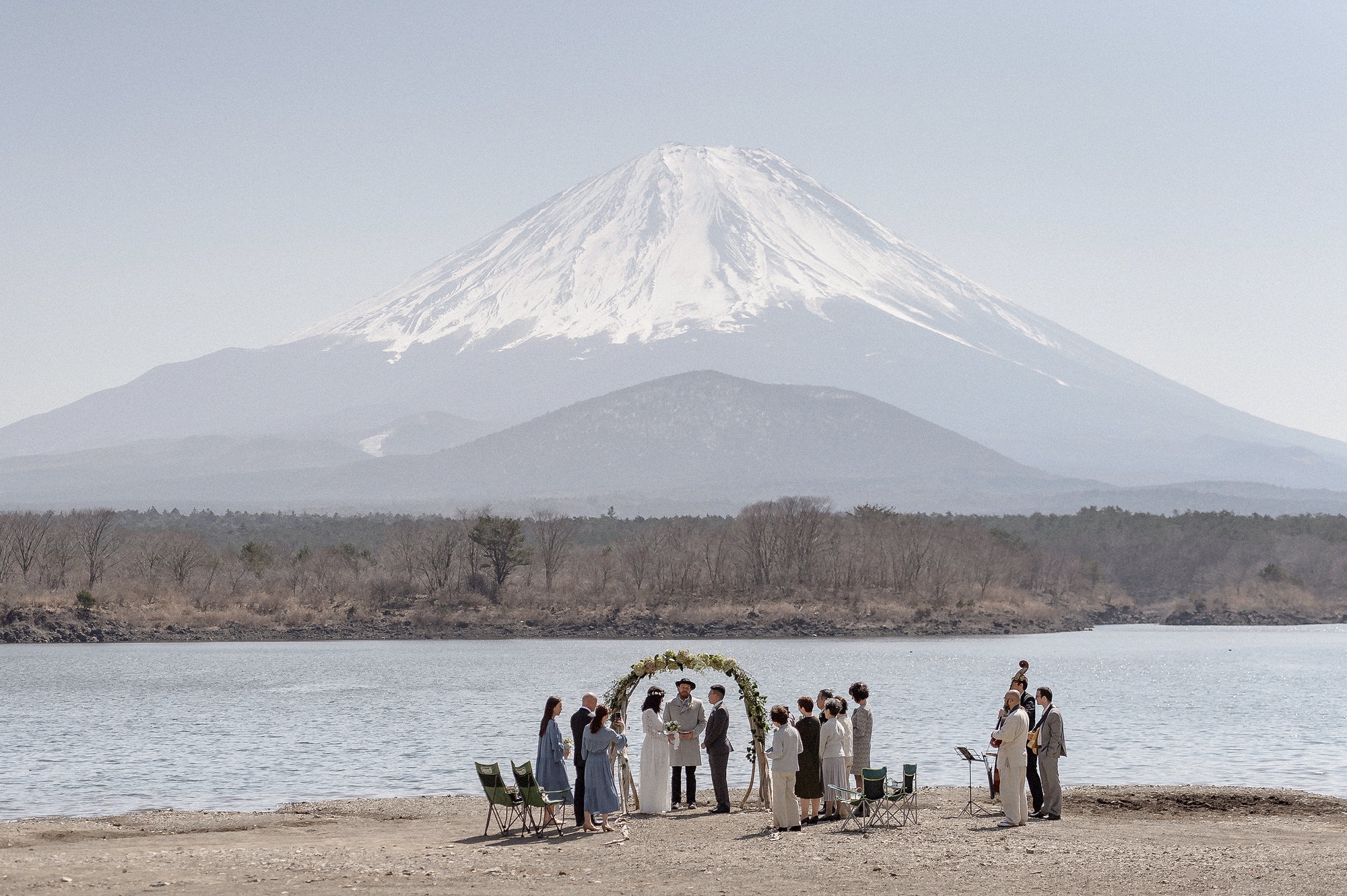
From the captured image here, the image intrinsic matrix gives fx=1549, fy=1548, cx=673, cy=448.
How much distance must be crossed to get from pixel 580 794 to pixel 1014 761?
5.90 meters

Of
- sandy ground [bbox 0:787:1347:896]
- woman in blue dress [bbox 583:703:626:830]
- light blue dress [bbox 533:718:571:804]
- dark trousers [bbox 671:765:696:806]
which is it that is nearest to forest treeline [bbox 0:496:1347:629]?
dark trousers [bbox 671:765:696:806]

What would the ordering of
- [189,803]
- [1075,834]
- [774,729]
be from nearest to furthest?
[1075,834]
[774,729]
[189,803]

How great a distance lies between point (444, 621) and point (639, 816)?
69943 millimetres

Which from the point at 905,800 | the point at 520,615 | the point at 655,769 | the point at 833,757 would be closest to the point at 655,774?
the point at 655,769

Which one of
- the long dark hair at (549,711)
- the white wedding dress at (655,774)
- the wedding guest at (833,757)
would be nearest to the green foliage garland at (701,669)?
the white wedding dress at (655,774)

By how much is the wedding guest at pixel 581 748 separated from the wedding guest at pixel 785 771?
249cm

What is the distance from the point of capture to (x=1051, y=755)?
21.7 meters

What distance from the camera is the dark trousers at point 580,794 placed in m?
20.9

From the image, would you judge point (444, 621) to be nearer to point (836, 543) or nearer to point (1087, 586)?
point (836, 543)

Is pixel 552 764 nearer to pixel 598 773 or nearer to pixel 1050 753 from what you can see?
pixel 598 773

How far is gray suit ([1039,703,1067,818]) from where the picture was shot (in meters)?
21.3

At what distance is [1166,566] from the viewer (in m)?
131

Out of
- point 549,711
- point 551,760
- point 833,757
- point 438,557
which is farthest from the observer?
point 438,557

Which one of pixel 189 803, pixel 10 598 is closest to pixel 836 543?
pixel 10 598
